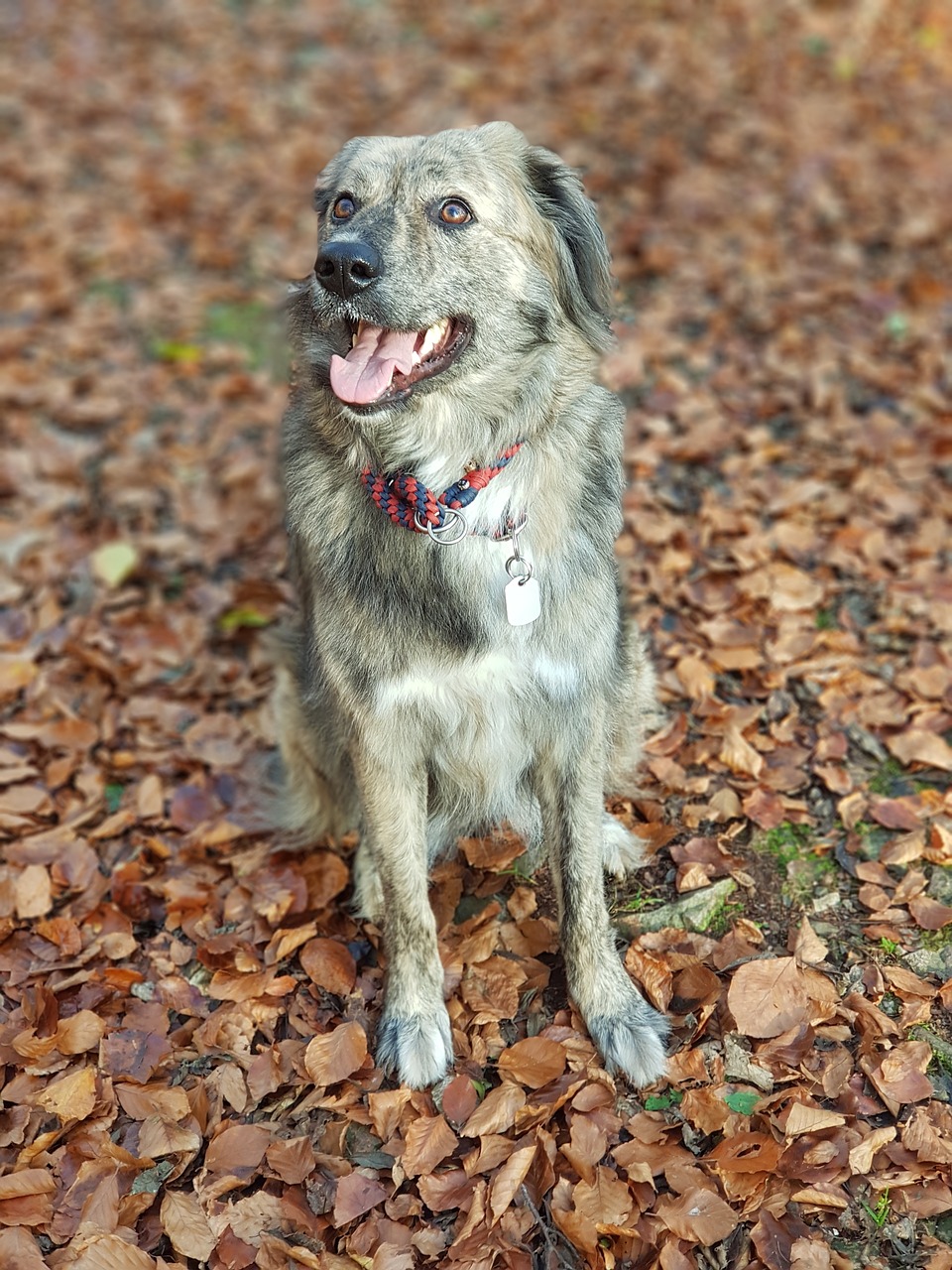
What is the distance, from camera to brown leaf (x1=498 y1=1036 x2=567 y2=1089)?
3.01 m

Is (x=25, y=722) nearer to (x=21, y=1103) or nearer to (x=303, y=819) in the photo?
(x=303, y=819)

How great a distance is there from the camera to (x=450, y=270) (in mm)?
2803

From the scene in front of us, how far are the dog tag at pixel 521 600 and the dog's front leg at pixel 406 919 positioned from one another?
46cm

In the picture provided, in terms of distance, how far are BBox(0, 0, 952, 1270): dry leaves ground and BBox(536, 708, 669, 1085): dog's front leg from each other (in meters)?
0.10

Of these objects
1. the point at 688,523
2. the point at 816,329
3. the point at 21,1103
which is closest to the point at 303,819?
the point at 21,1103

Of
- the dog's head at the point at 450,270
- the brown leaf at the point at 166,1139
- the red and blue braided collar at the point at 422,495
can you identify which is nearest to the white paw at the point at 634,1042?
the brown leaf at the point at 166,1139

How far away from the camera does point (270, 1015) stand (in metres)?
3.27

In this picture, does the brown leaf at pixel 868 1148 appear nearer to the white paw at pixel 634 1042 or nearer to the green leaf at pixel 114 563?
the white paw at pixel 634 1042

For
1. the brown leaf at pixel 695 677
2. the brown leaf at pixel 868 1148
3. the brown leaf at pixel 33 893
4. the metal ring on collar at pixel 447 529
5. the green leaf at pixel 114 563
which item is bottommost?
the brown leaf at pixel 868 1148

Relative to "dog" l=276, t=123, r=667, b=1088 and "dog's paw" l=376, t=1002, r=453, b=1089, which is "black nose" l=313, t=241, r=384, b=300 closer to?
"dog" l=276, t=123, r=667, b=1088

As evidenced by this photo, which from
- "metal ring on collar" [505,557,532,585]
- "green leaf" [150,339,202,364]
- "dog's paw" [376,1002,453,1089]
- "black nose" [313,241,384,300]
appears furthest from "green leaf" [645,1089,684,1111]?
"green leaf" [150,339,202,364]

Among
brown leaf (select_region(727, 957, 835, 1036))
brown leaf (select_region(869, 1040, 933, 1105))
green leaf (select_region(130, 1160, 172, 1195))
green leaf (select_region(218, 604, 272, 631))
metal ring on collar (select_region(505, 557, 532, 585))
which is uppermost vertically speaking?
metal ring on collar (select_region(505, 557, 532, 585))

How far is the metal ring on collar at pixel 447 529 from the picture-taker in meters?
2.84

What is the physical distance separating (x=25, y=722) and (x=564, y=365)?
8.59 ft
